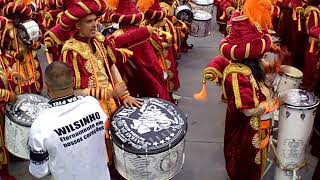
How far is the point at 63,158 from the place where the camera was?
3.03 metres

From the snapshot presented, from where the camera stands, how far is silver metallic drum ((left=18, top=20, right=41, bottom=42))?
5309 mm

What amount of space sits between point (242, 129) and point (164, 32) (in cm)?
189

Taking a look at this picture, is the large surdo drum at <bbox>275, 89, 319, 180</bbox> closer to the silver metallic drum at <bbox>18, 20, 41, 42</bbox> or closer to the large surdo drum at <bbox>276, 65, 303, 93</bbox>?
the large surdo drum at <bbox>276, 65, 303, 93</bbox>

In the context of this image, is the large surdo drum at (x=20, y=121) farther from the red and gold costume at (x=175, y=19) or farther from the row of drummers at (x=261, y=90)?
the red and gold costume at (x=175, y=19)

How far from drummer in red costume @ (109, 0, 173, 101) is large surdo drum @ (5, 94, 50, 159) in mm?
988

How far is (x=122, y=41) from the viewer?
15.1 feet

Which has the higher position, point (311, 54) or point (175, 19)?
point (175, 19)

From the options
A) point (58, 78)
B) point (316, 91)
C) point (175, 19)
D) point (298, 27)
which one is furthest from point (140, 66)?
point (298, 27)

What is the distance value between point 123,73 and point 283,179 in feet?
6.07

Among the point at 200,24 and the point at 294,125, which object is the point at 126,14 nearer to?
the point at 294,125

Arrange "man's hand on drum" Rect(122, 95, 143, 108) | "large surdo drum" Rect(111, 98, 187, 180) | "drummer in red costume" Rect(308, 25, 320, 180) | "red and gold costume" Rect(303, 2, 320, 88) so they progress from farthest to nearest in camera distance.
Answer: "red and gold costume" Rect(303, 2, 320, 88), "drummer in red costume" Rect(308, 25, 320, 180), "man's hand on drum" Rect(122, 95, 143, 108), "large surdo drum" Rect(111, 98, 187, 180)

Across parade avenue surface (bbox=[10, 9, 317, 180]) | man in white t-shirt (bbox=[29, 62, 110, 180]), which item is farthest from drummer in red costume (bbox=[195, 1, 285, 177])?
man in white t-shirt (bbox=[29, 62, 110, 180])

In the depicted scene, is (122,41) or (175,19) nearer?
(122,41)

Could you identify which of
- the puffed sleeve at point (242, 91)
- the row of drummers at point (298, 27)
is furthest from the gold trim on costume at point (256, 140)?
the row of drummers at point (298, 27)
